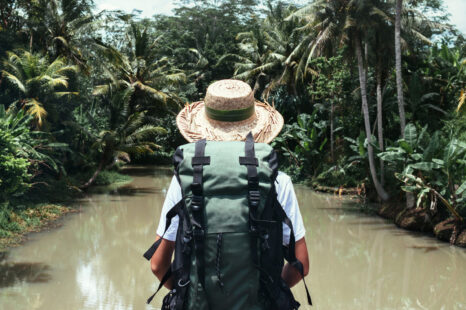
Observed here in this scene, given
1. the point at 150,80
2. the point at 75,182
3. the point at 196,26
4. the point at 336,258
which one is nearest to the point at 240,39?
the point at 196,26

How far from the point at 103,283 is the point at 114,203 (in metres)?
Answer: 7.54

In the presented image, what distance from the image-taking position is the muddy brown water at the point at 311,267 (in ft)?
22.8

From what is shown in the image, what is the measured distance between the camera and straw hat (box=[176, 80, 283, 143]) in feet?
7.39

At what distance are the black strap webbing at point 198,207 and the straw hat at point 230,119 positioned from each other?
381 mm

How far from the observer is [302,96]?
2333 cm

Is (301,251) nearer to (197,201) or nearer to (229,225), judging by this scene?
(229,225)

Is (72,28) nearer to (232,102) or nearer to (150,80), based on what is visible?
(150,80)

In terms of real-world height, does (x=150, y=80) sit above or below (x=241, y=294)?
below

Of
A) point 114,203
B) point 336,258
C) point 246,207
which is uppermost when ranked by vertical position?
point 246,207

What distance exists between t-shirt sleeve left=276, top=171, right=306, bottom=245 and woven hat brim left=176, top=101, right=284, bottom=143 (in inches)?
12.9

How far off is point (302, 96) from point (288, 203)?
21.7m

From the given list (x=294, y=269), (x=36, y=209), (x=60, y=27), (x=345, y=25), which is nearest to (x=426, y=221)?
(x=345, y=25)

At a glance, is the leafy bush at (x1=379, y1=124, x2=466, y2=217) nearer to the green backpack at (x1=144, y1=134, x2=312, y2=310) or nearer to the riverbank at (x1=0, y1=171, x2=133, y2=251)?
the riverbank at (x1=0, y1=171, x2=133, y2=251)

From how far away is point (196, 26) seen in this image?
32.8 m
